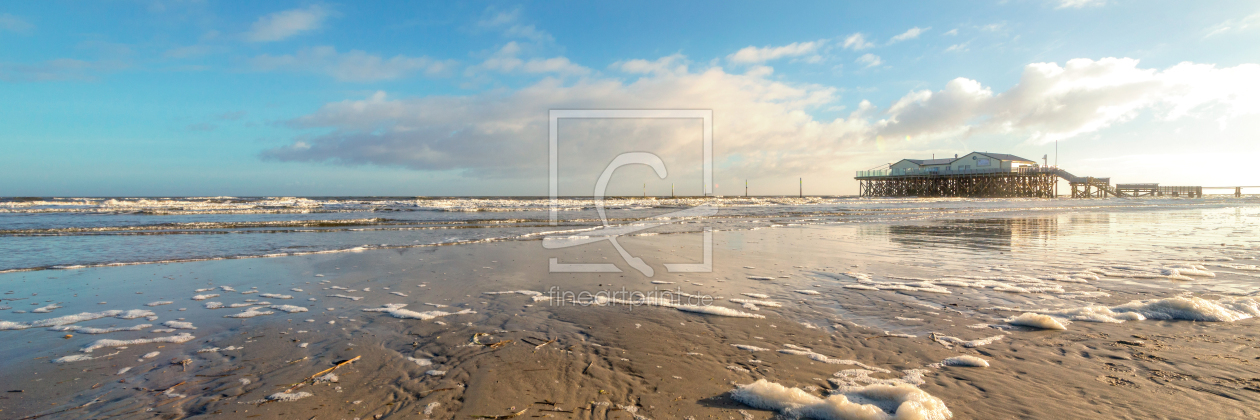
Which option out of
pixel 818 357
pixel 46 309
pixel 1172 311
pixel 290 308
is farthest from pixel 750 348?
pixel 46 309

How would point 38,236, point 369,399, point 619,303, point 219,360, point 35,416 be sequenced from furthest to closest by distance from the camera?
point 38,236
point 619,303
point 219,360
point 369,399
point 35,416

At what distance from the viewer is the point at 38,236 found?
12.4m

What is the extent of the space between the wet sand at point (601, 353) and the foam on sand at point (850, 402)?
5cm

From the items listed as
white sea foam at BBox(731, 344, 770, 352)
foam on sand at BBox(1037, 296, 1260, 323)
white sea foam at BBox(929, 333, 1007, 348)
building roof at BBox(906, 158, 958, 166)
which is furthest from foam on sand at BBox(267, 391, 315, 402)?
building roof at BBox(906, 158, 958, 166)

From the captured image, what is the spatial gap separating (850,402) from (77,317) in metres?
6.58

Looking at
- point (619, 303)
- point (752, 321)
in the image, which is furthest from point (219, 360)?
point (752, 321)

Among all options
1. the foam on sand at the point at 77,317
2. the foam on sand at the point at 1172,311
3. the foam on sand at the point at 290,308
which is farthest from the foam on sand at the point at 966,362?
the foam on sand at the point at 77,317

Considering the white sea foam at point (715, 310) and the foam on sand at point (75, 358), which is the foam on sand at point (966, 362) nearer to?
the white sea foam at point (715, 310)

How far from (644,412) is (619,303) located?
8.63ft

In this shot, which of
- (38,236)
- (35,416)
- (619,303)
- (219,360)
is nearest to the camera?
(35,416)

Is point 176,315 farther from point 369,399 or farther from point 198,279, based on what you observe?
point 369,399

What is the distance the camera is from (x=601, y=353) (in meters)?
3.57

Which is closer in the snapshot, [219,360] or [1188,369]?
[1188,369]

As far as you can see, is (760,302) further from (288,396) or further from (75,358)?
(75,358)
